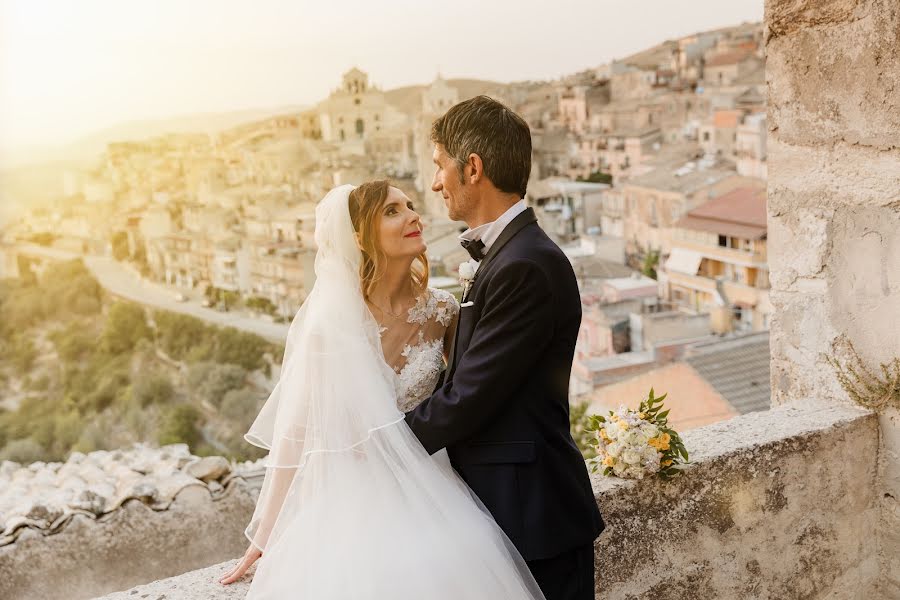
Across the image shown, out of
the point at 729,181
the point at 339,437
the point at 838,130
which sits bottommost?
the point at 729,181

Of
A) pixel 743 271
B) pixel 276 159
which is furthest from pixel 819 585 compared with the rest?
pixel 276 159

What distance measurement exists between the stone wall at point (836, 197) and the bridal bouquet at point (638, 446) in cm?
62

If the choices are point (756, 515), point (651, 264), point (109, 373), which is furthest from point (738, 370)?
point (109, 373)

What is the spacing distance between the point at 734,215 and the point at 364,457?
29.3 m

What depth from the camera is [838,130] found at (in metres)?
2.22

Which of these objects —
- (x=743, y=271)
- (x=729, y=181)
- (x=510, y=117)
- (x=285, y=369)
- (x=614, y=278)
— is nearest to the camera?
(x=510, y=117)

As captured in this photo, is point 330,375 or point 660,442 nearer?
point 330,375

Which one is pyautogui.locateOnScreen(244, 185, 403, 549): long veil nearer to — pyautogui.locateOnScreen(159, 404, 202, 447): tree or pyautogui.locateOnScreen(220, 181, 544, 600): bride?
pyautogui.locateOnScreen(220, 181, 544, 600): bride

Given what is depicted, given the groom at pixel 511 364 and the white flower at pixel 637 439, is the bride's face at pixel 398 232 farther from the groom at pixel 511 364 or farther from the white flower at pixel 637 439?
the white flower at pixel 637 439

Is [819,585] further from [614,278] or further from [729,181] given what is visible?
[729,181]

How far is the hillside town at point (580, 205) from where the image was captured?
22906 mm

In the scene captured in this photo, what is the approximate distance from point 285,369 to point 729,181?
3415 centimetres

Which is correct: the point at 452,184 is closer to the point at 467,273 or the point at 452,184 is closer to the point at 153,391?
the point at 467,273

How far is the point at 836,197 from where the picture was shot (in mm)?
2240
